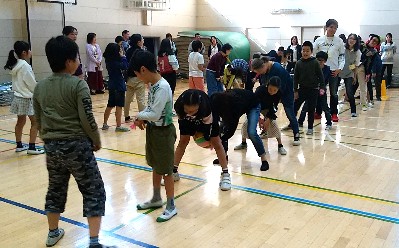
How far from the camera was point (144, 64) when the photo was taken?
3055mm

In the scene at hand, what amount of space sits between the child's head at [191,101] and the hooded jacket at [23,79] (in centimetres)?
239

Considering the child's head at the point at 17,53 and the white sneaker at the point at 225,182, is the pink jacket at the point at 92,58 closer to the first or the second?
the child's head at the point at 17,53

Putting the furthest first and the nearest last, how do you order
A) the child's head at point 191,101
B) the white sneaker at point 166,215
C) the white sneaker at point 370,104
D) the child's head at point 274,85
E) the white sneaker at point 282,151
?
the white sneaker at point 370,104, the white sneaker at point 282,151, the child's head at point 274,85, the child's head at point 191,101, the white sneaker at point 166,215

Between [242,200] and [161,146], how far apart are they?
1001 mm

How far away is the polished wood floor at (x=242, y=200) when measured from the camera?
9.82 ft

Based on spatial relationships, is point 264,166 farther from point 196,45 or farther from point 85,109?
point 196,45

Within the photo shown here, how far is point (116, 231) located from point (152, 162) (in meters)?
0.58

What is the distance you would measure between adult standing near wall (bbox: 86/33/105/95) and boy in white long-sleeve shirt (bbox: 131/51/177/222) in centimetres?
884

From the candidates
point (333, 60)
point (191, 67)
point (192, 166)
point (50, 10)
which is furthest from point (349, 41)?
point (50, 10)

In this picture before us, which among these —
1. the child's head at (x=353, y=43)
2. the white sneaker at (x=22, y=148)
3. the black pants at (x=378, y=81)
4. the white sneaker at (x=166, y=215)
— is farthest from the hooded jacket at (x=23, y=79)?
the black pants at (x=378, y=81)

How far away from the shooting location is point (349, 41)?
24.6ft

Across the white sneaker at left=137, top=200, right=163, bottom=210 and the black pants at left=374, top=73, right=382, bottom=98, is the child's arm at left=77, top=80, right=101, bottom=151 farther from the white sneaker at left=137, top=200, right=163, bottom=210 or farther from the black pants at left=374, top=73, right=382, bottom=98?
the black pants at left=374, top=73, right=382, bottom=98

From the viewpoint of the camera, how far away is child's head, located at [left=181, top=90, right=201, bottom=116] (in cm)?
339

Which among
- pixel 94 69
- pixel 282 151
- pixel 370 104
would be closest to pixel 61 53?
pixel 282 151
